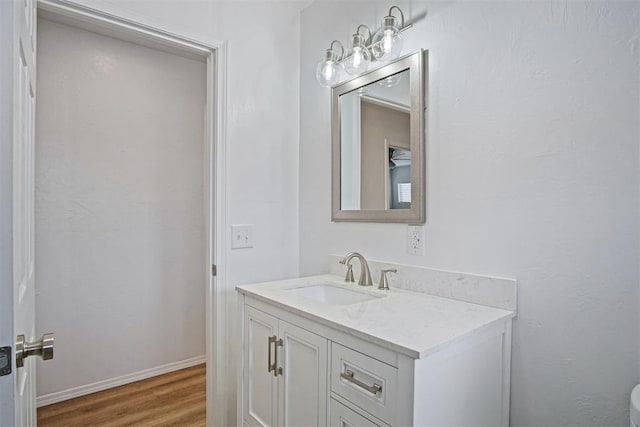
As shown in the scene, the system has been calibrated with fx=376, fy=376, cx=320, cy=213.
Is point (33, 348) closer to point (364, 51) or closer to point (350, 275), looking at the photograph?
point (350, 275)

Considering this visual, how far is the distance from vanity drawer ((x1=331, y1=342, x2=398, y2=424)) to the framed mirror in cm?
65

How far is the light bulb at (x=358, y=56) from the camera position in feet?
5.51

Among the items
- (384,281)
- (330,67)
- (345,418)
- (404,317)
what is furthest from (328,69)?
(345,418)

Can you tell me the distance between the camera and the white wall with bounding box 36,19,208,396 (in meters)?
2.27

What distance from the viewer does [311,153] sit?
81.9 inches

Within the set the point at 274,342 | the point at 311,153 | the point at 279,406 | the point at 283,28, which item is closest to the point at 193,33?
the point at 283,28

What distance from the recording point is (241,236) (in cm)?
193

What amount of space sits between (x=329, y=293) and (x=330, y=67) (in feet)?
3.53

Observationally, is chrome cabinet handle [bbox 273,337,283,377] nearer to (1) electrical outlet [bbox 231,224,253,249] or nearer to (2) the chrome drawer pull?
(2) the chrome drawer pull

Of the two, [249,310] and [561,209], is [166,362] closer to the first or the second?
[249,310]

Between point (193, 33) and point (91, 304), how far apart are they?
5.89 feet

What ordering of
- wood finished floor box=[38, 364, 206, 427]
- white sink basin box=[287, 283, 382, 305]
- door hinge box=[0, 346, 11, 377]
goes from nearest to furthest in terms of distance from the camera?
1. door hinge box=[0, 346, 11, 377]
2. white sink basin box=[287, 283, 382, 305]
3. wood finished floor box=[38, 364, 206, 427]

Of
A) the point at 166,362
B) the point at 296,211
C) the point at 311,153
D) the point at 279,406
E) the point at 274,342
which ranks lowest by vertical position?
the point at 166,362

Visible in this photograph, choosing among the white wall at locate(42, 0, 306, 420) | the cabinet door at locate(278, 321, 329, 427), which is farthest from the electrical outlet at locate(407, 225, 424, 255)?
the white wall at locate(42, 0, 306, 420)
